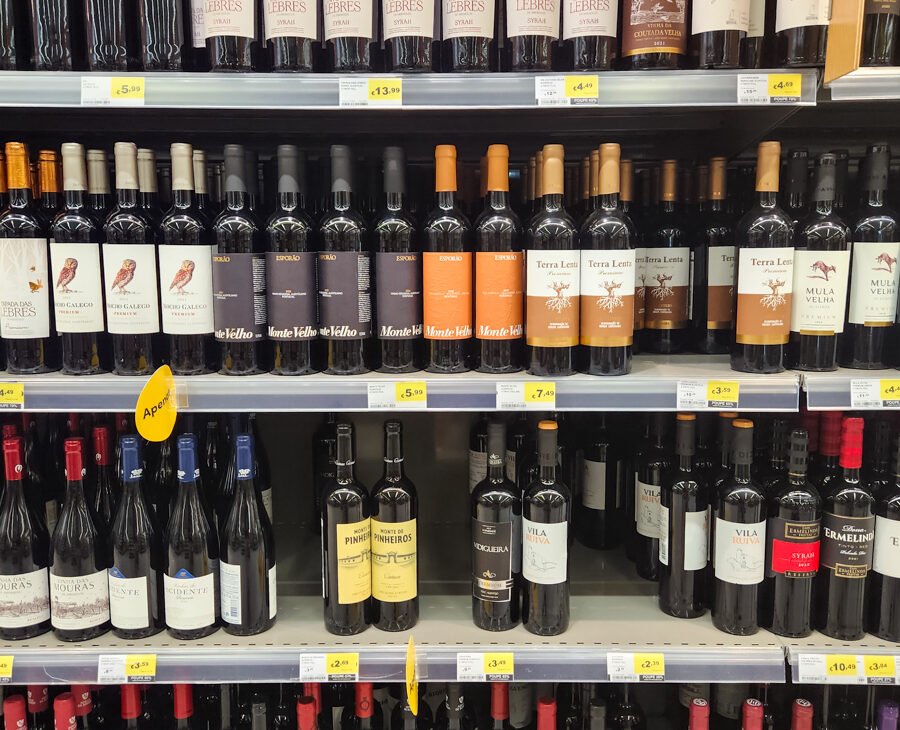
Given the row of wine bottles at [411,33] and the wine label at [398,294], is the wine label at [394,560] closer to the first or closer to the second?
the wine label at [398,294]

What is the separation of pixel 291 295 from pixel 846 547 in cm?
121

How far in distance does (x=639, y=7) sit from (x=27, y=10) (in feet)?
3.93

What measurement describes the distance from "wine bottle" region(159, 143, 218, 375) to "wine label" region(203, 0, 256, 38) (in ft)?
0.74

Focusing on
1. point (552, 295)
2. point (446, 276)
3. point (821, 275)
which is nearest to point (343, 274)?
point (446, 276)

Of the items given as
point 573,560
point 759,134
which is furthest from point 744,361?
point 573,560

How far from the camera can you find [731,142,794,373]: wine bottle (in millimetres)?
1319

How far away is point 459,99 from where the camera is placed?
49.4 inches

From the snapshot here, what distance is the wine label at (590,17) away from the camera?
1277 mm

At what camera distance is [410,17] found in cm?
127

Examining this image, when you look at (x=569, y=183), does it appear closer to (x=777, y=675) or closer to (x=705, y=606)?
(x=705, y=606)

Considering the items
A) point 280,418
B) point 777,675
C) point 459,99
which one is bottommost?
point 777,675

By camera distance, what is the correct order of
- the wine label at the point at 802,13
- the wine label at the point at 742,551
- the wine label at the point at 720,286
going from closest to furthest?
the wine label at the point at 802,13, the wine label at the point at 742,551, the wine label at the point at 720,286

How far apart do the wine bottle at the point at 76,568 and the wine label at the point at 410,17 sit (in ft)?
3.33

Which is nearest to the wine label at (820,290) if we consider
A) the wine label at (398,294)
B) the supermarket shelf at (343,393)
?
the supermarket shelf at (343,393)
